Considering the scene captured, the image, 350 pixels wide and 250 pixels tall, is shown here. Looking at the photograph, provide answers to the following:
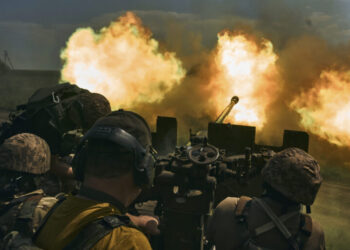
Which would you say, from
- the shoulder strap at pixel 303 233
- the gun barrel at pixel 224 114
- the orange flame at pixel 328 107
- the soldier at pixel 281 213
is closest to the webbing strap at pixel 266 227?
the soldier at pixel 281 213

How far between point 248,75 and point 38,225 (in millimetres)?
14398

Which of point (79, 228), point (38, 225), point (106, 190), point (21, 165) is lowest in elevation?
point (38, 225)

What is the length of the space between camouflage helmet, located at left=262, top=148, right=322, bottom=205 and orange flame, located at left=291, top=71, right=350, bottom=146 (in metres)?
13.0

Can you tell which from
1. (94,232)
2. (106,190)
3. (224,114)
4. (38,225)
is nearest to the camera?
(94,232)

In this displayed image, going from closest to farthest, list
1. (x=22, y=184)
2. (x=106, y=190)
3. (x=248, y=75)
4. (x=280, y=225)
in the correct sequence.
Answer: (x=106, y=190) < (x=280, y=225) < (x=22, y=184) < (x=248, y=75)

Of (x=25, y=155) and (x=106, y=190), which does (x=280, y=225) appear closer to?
(x=106, y=190)

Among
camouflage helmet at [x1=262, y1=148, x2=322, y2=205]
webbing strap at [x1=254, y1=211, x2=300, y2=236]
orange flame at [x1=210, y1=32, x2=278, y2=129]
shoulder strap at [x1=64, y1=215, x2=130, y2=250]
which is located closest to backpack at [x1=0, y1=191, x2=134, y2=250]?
shoulder strap at [x1=64, y1=215, x2=130, y2=250]

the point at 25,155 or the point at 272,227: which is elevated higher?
the point at 25,155

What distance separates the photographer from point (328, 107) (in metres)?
15.4

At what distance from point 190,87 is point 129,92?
433 cm

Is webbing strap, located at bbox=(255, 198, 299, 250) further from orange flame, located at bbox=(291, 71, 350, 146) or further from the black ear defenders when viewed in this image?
orange flame, located at bbox=(291, 71, 350, 146)

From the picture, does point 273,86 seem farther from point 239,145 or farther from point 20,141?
point 20,141

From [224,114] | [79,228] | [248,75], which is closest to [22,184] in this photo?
[79,228]

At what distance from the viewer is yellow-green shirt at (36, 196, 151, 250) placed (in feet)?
5.33
